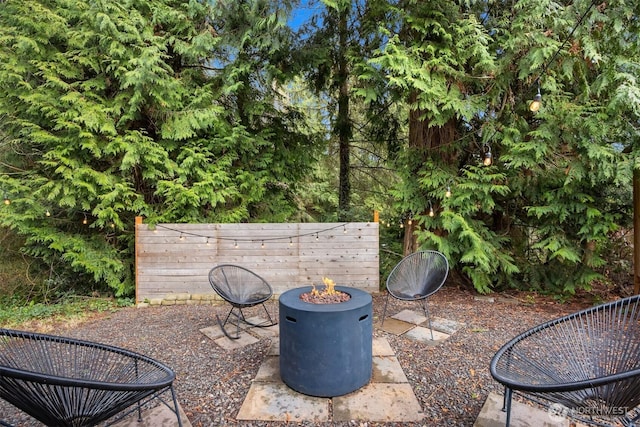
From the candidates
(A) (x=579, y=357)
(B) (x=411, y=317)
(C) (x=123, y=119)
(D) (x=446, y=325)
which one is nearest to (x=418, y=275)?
(B) (x=411, y=317)

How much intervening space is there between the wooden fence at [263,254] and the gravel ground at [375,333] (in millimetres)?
398

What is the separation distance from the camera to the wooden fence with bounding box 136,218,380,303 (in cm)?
460

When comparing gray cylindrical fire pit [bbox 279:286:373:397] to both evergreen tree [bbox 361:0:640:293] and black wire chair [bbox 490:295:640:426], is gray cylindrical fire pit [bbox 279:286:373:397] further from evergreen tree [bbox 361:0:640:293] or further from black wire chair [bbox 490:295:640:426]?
evergreen tree [bbox 361:0:640:293]

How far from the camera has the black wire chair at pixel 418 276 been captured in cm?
345

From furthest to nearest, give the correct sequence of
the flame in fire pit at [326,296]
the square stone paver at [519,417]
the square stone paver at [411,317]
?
the square stone paver at [411,317]
the flame in fire pit at [326,296]
the square stone paver at [519,417]

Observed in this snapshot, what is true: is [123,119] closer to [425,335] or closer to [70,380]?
[70,380]

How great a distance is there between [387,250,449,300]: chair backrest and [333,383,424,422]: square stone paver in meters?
1.18

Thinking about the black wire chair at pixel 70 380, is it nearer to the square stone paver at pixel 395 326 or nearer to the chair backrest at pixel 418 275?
the square stone paver at pixel 395 326

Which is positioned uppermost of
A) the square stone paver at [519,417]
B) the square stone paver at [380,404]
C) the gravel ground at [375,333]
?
the square stone paver at [519,417]

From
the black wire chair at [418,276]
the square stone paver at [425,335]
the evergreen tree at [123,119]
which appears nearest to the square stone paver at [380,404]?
the square stone paver at [425,335]

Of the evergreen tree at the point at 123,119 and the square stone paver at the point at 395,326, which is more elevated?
the evergreen tree at the point at 123,119

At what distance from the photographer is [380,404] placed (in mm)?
2102

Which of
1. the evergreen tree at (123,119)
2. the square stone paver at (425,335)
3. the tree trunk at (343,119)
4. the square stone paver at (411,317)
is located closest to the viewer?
the square stone paver at (425,335)

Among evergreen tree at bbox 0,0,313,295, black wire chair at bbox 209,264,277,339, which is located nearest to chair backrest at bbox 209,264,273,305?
black wire chair at bbox 209,264,277,339
